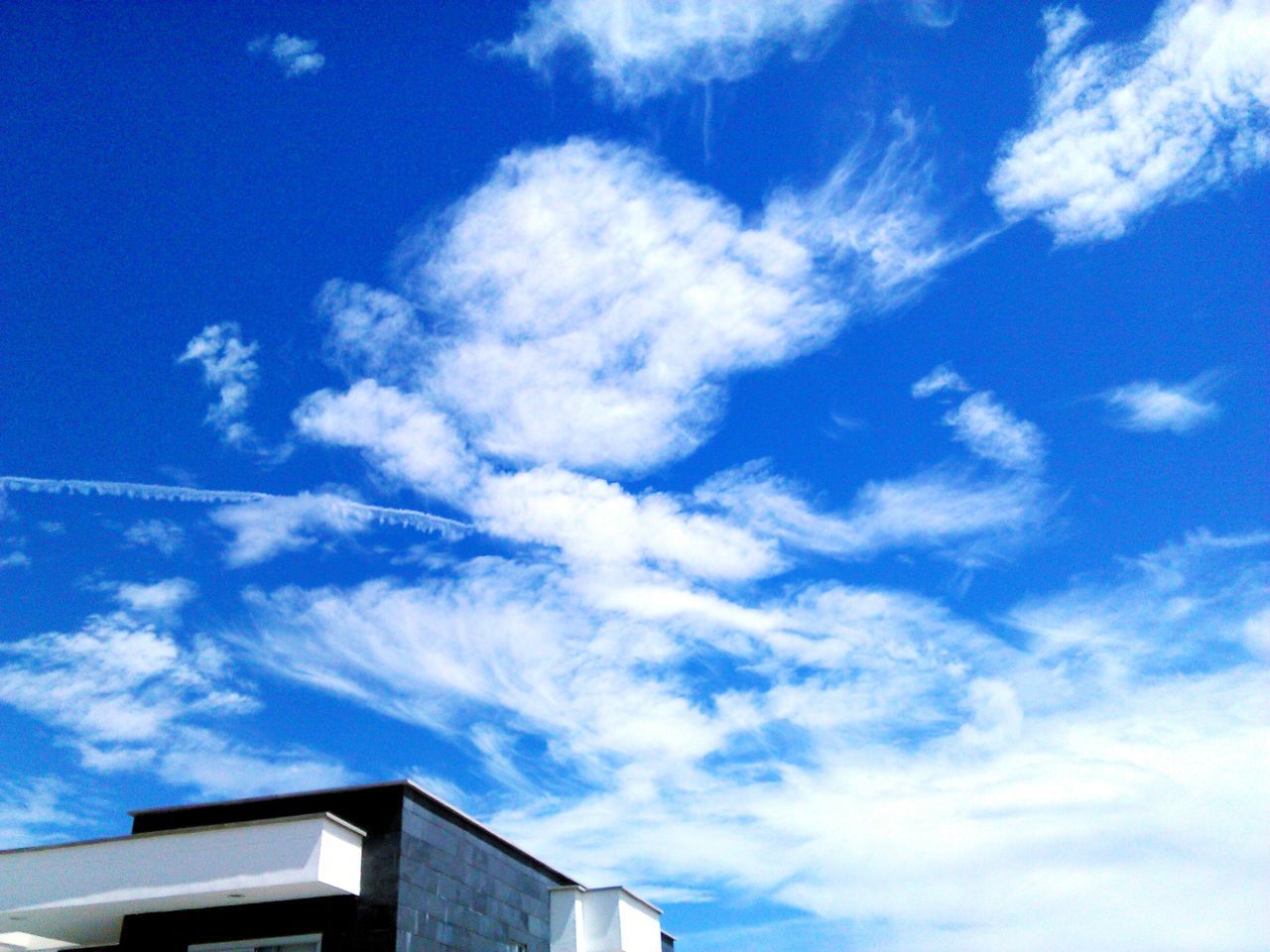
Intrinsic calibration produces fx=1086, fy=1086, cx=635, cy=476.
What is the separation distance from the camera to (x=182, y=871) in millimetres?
15938

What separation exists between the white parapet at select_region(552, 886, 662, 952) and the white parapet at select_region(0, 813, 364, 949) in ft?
20.1

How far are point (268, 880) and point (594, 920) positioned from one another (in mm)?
7744

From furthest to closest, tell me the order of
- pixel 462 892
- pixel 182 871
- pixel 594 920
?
pixel 594 920 → pixel 462 892 → pixel 182 871

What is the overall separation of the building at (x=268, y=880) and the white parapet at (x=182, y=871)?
0.05ft

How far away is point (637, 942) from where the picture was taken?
21.4m

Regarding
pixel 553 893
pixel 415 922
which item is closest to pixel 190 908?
pixel 415 922

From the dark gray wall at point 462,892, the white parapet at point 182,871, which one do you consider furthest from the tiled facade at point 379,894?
the white parapet at point 182,871

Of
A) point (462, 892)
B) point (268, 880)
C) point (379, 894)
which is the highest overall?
point (462, 892)

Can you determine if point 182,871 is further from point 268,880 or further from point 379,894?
point 379,894

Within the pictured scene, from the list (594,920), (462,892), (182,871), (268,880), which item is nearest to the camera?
(268,880)

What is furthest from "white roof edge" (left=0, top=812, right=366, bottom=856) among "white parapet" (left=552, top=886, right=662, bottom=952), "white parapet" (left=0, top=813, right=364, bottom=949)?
"white parapet" (left=552, top=886, right=662, bottom=952)

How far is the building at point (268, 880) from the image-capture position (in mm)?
15695

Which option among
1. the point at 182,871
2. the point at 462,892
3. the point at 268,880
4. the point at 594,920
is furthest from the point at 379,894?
the point at 594,920

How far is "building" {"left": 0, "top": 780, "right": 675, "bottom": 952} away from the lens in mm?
15695
